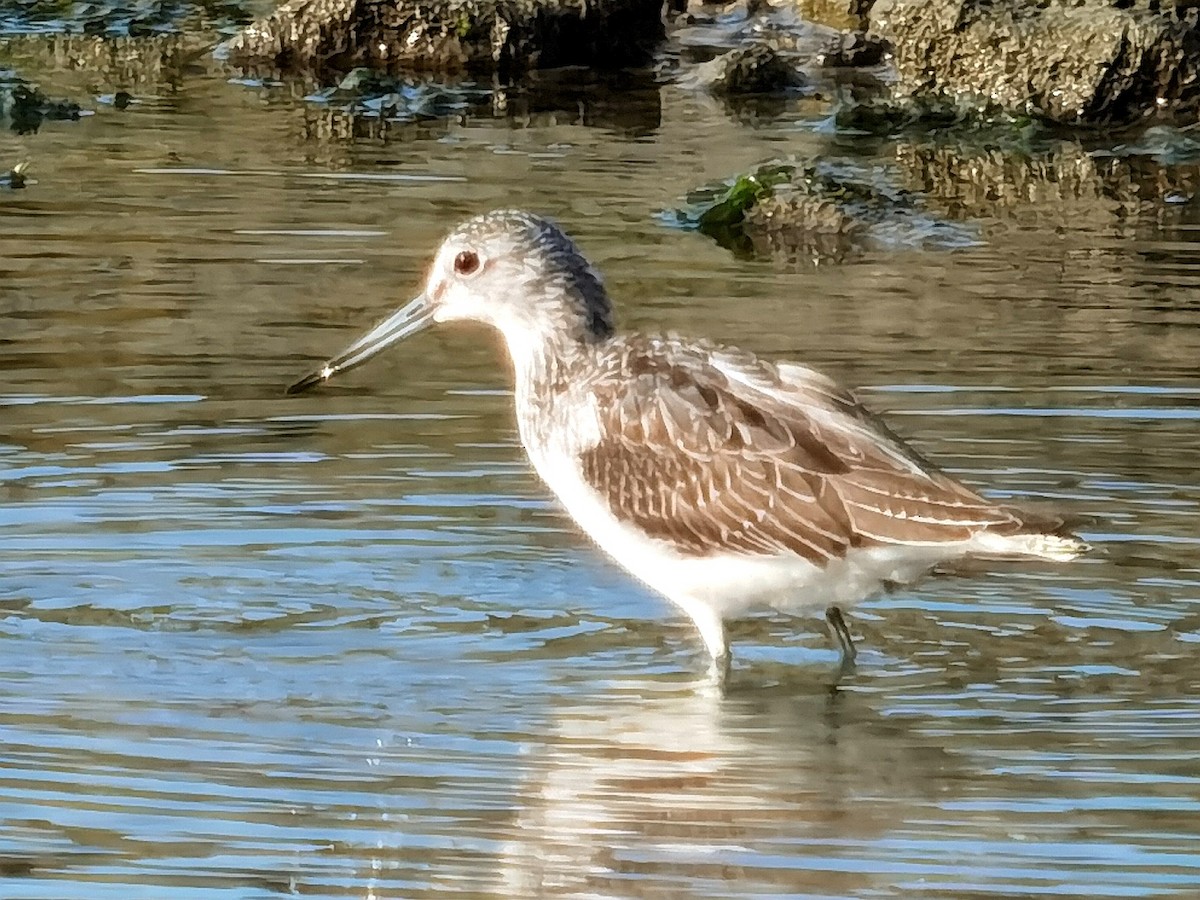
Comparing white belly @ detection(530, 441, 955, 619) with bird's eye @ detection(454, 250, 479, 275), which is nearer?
white belly @ detection(530, 441, 955, 619)

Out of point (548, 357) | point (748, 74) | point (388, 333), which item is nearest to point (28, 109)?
point (748, 74)

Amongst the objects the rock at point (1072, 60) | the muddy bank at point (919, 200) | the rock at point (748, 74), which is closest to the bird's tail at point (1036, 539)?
the muddy bank at point (919, 200)

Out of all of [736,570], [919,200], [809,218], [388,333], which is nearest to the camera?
[736,570]

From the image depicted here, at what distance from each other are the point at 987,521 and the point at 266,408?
3555 millimetres

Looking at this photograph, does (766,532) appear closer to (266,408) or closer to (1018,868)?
(1018,868)

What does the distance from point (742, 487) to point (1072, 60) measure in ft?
31.5

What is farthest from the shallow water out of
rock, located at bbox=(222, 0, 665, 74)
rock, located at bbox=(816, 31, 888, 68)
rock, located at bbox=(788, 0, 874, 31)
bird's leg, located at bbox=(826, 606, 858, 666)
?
rock, located at bbox=(788, 0, 874, 31)

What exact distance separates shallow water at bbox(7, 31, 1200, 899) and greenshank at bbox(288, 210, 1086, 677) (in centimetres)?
30

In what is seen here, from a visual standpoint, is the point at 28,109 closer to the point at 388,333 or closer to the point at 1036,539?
the point at 388,333

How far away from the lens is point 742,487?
23.0 ft

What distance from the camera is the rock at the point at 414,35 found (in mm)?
17844

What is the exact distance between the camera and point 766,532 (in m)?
6.95

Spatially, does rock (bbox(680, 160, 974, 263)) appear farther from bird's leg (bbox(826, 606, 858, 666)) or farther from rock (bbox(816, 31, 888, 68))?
bird's leg (bbox(826, 606, 858, 666))

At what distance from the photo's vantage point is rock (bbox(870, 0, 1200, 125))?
15914 millimetres
